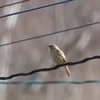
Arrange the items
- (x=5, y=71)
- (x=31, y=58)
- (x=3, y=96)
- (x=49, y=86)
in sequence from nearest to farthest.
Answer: (x=5, y=71) → (x=3, y=96) → (x=49, y=86) → (x=31, y=58)

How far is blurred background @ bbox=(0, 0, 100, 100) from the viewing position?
13.0m

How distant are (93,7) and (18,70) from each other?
2.61 metres

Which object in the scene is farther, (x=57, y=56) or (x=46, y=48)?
(x=46, y=48)

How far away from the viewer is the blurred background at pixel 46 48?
13.0 m

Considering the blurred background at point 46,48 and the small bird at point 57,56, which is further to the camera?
the blurred background at point 46,48

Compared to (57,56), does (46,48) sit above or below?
above

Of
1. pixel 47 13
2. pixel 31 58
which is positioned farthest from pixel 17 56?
pixel 47 13

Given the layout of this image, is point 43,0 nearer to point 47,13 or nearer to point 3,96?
point 47,13

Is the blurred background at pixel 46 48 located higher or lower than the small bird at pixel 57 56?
higher

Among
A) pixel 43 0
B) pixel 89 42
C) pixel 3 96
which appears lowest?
pixel 3 96

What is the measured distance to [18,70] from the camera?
1324 cm

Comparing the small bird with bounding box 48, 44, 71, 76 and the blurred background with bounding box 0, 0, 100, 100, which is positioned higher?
the blurred background with bounding box 0, 0, 100, 100

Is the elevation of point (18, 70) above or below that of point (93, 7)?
below

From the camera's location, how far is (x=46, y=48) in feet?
45.0
